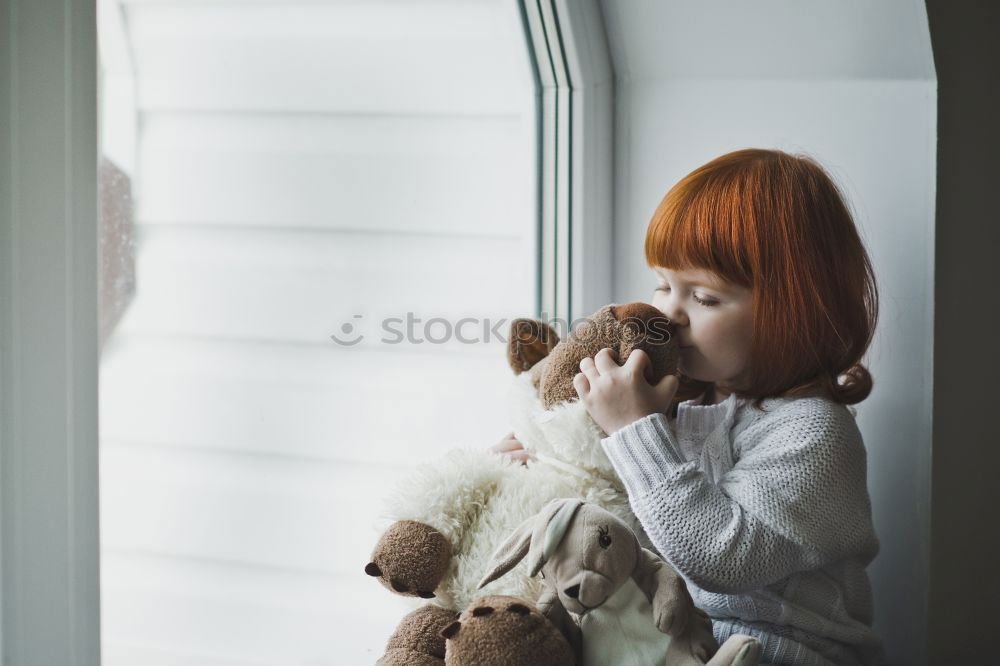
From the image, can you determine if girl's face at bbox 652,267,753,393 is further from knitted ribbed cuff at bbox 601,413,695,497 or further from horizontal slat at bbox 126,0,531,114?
horizontal slat at bbox 126,0,531,114

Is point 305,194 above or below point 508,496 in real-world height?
above

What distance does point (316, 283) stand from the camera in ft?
5.05

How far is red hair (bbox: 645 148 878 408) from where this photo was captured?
1065 mm

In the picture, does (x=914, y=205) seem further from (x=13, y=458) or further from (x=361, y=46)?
(x=13, y=458)

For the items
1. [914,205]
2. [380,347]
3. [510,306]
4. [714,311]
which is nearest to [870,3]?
[914,205]

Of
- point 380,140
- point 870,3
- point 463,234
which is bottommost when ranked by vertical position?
point 463,234

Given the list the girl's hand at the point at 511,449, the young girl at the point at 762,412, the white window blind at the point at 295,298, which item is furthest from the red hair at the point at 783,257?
the white window blind at the point at 295,298

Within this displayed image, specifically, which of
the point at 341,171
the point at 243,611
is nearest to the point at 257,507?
the point at 243,611

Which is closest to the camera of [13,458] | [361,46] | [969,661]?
[13,458]

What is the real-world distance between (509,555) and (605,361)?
26 cm

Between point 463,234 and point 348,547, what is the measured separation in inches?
22.6

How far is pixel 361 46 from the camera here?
151cm

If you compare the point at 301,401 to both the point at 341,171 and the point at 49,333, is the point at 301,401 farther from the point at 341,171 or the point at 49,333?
the point at 49,333

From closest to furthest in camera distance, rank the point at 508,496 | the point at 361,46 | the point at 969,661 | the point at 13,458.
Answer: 1. the point at 13,458
2. the point at 508,496
3. the point at 969,661
4. the point at 361,46
